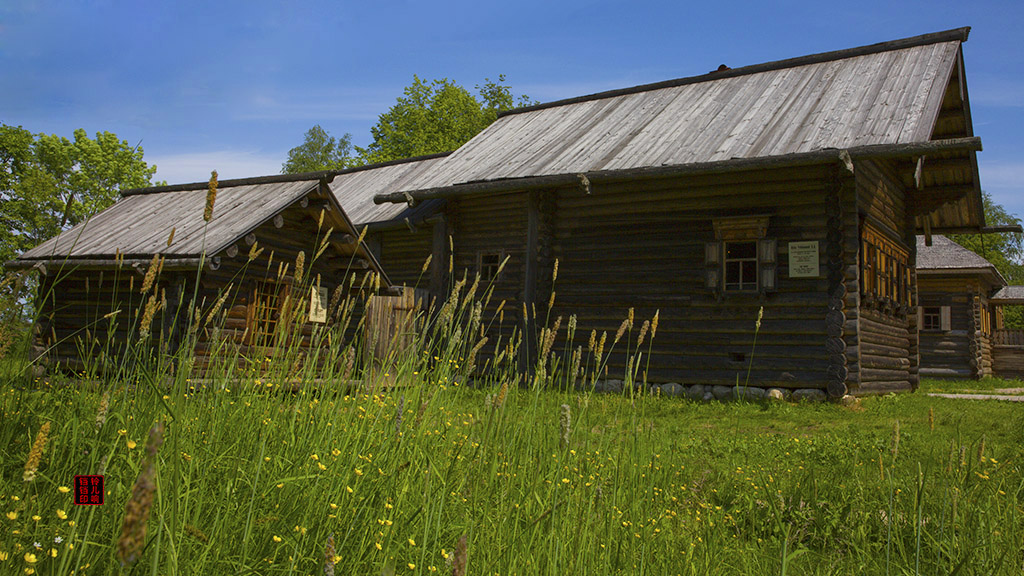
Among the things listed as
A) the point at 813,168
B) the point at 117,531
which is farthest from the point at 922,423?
the point at 117,531

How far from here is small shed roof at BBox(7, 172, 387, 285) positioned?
32.5 ft

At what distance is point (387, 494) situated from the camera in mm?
2408

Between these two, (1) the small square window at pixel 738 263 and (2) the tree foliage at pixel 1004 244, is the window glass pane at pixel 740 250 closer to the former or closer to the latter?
(1) the small square window at pixel 738 263

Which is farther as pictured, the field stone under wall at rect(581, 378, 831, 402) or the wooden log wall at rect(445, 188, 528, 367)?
the wooden log wall at rect(445, 188, 528, 367)

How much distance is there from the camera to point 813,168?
10.8 meters

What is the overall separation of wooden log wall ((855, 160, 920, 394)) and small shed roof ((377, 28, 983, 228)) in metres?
0.98

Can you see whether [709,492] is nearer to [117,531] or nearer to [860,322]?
[117,531]

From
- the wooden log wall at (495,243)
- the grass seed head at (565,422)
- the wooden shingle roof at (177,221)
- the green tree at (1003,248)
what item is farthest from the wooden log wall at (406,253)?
the green tree at (1003,248)

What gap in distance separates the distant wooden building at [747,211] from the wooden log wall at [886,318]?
2.3 inches

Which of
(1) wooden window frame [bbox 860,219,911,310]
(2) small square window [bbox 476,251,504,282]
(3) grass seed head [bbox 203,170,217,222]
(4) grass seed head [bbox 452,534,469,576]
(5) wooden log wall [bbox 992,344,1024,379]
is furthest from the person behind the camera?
(5) wooden log wall [bbox 992,344,1024,379]

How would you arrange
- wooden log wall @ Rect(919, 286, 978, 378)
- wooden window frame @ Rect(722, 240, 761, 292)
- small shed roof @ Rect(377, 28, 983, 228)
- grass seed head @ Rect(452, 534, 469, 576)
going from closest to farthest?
1. grass seed head @ Rect(452, 534, 469, 576)
2. small shed roof @ Rect(377, 28, 983, 228)
3. wooden window frame @ Rect(722, 240, 761, 292)
4. wooden log wall @ Rect(919, 286, 978, 378)

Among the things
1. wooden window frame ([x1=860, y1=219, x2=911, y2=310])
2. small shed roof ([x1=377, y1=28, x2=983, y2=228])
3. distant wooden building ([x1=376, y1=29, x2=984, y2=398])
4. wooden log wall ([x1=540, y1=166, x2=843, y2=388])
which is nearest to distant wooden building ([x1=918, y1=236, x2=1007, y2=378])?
small shed roof ([x1=377, y1=28, x2=983, y2=228])

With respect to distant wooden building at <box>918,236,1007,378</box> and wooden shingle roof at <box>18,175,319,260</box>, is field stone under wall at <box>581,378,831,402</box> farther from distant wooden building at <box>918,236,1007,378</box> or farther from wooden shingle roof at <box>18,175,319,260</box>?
distant wooden building at <box>918,236,1007,378</box>

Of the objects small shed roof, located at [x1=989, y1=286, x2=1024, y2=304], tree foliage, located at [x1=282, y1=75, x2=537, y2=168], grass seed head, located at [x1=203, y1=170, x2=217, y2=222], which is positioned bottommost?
grass seed head, located at [x1=203, y1=170, x2=217, y2=222]
